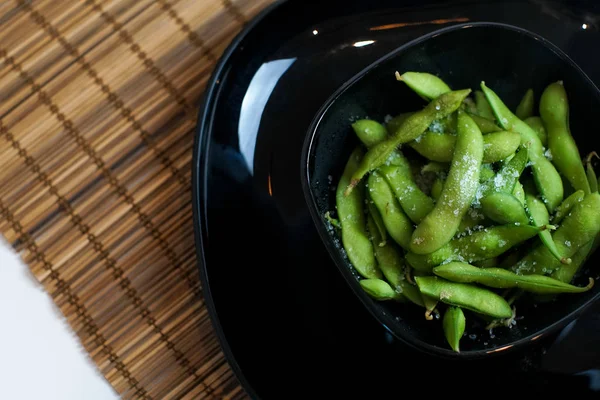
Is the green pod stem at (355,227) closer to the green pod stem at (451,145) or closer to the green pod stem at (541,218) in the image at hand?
the green pod stem at (451,145)

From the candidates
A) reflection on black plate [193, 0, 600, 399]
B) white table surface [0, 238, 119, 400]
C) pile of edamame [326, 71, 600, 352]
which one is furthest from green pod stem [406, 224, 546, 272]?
white table surface [0, 238, 119, 400]

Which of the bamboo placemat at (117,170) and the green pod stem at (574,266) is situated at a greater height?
the bamboo placemat at (117,170)

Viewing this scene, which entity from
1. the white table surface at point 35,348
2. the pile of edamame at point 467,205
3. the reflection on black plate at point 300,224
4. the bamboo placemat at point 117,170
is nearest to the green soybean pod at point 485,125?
the pile of edamame at point 467,205

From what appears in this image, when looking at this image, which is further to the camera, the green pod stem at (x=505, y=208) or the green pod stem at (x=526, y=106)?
the green pod stem at (x=526, y=106)

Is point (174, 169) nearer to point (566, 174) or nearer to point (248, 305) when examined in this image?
point (248, 305)

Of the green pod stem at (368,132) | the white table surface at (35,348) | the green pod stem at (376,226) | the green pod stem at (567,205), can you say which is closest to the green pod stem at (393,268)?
the green pod stem at (376,226)

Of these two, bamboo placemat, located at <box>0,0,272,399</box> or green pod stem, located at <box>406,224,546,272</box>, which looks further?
bamboo placemat, located at <box>0,0,272,399</box>

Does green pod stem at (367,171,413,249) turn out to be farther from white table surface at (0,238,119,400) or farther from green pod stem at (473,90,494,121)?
white table surface at (0,238,119,400)

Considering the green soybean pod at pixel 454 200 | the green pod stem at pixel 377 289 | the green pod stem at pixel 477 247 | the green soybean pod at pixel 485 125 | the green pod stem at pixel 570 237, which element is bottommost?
the green pod stem at pixel 570 237
